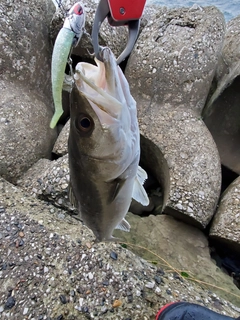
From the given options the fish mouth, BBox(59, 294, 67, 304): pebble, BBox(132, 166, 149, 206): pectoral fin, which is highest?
the fish mouth

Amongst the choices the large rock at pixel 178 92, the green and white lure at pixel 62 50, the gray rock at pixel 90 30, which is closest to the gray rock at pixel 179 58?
the large rock at pixel 178 92

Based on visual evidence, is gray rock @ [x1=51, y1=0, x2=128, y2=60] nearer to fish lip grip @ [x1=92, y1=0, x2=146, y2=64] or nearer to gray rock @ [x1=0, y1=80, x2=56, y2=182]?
Result: gray rock @ [x1=0, y1=80, x2=56, y2=182]

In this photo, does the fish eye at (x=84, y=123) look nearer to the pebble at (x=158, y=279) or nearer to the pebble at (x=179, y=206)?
the pebble at (x=158, y=279)

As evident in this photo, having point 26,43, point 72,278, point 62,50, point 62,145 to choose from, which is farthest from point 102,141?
point 26,43

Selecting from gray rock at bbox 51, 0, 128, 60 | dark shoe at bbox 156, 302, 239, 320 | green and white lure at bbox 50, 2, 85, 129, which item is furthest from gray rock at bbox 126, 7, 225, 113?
green and white lure at bbox 50, 2, 85, 129

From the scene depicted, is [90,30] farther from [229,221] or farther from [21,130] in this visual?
[229,221]

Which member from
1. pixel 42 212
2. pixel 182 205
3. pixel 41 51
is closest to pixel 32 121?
pixel 41 51
